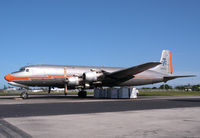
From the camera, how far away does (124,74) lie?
2820cm

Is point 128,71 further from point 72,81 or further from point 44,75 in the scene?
point 44,75

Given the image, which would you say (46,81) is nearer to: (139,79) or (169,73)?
(139,79)

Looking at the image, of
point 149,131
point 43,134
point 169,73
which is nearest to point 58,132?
point 43,134

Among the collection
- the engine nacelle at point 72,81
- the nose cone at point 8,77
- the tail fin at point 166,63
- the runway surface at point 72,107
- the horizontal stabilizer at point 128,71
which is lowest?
the runway surface at point 72,107

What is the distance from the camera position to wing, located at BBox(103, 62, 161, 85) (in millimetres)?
26047

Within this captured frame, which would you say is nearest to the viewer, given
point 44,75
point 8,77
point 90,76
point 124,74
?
point 8,77

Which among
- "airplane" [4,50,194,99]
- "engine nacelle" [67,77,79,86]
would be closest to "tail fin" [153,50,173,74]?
"airplane" [4,50,194,99]

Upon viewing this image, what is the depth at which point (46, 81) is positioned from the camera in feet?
87.4

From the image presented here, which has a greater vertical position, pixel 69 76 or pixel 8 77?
pixel 69 76

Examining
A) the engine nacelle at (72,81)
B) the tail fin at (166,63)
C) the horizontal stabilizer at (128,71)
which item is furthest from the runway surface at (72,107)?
the tail fin at (166,63)

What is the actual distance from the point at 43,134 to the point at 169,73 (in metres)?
30.8

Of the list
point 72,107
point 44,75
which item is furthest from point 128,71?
point 72,107

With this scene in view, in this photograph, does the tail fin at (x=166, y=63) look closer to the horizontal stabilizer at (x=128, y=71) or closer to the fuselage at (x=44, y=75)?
the horizontal stabilizer at (x=128, y=71)

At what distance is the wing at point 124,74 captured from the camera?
2605 centimetres
